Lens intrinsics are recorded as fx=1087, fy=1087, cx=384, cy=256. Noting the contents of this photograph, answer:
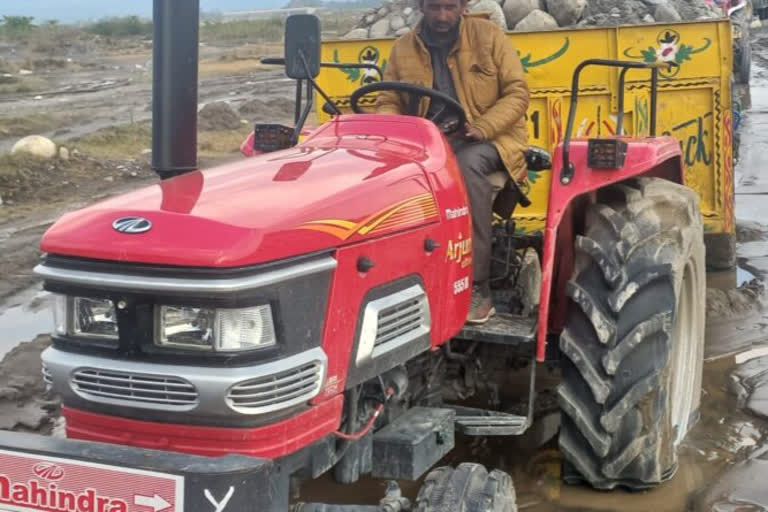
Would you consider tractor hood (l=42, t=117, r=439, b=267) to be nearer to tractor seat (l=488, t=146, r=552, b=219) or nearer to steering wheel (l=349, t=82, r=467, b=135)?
steering wheel (l=349, t=82, r=467, b=135)

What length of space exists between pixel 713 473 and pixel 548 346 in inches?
37.2

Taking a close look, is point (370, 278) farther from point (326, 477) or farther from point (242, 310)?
point (326, 477)

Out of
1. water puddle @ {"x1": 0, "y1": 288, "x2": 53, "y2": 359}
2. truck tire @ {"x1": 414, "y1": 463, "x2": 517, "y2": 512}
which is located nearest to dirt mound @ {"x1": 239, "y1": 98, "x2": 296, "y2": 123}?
water puddle @ {"x1": 0, "y1": 288, "x2": 53, "y2": 359}

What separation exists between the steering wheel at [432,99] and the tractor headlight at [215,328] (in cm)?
147

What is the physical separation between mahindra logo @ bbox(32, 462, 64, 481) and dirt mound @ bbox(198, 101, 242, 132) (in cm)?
1471

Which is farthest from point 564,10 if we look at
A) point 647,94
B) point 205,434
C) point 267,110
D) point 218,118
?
point 267,110

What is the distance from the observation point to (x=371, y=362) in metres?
3.30

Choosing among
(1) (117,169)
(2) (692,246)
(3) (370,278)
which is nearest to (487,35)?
(2) (692,246)

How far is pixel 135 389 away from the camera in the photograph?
2.93 meters

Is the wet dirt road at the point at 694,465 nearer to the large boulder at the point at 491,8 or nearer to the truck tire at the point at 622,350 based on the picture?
the truck tire at the point at 622,350

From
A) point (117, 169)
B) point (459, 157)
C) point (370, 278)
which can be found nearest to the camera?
point (370, 278)

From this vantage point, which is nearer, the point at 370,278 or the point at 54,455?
the point at 54,455

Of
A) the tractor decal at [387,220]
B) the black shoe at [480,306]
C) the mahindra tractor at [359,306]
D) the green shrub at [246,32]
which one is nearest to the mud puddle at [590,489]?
the mahindra tractor at [359,306]

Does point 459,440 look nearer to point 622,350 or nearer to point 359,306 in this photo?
point 622,350
